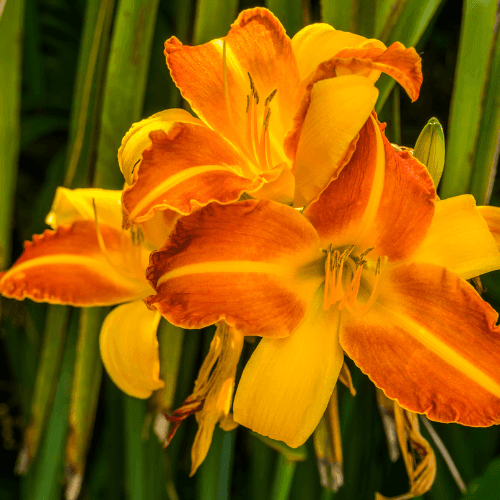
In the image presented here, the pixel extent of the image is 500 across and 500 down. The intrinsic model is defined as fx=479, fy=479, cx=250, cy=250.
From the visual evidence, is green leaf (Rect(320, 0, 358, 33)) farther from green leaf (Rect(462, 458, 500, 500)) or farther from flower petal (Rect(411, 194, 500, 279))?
green leaf (Rect(462, 458, 500, 500))

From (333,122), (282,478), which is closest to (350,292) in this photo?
(333,122)

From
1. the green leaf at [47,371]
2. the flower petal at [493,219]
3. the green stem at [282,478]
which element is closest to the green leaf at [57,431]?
the green leaf at [47,371]

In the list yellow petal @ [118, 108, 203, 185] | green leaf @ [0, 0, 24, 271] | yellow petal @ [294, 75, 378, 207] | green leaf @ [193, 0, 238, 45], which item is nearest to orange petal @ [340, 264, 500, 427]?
yellow petal @ [294, 75, 378, 207]

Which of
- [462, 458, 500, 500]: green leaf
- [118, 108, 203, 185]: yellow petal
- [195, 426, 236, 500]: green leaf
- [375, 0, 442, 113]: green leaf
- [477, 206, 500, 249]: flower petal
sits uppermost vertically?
[375, 0, 442, 113]: green leaf

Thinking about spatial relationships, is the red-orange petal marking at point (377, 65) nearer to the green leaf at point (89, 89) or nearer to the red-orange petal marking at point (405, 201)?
the red-orange petal marking at point (405, 201)

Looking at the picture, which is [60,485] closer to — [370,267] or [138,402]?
[138,402]

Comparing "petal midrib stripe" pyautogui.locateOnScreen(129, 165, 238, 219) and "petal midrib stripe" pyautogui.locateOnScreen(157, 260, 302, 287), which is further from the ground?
"petal midrib stripe" pyautogui.locateOnScreen(129, 165, 238, 219)

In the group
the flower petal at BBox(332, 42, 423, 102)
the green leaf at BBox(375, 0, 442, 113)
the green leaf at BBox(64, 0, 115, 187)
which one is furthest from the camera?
the green leaf at BBox(64, 0, 115, 187)
